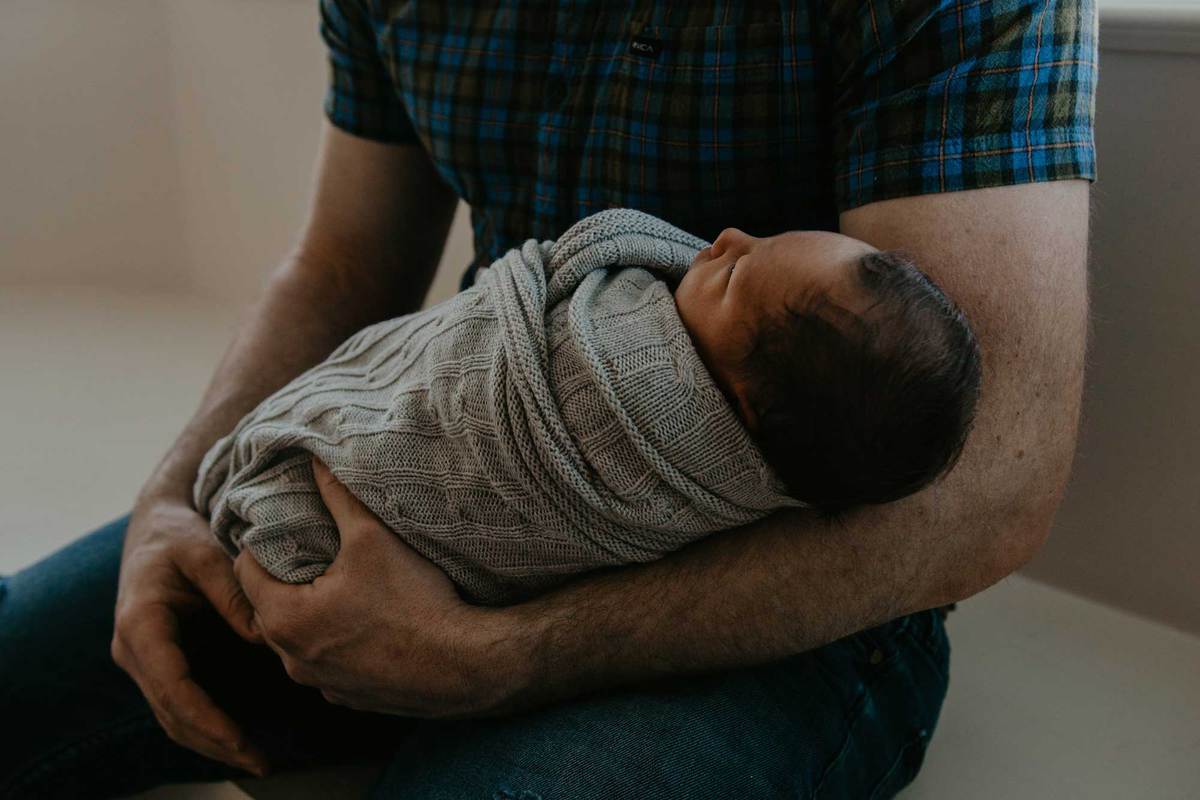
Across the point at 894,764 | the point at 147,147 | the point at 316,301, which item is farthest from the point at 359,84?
the point at 147,147

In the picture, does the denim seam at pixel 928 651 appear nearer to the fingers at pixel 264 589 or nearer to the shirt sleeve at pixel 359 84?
the fingers at pixel 264 589

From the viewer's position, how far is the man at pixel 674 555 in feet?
2.66

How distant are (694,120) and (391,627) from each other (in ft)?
1.68

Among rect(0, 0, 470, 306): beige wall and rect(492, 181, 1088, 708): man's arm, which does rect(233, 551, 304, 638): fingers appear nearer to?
rect(492, 181, 1088, 708): man's arm

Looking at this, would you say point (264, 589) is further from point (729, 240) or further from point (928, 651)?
point (928, 651)

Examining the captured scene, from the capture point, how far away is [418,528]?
0.85 meters

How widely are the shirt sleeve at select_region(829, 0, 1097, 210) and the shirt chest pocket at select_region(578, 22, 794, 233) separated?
0.37ft

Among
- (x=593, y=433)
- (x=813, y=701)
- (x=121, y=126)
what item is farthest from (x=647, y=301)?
(x=121, y=126)

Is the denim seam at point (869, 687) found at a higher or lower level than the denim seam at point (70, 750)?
higher

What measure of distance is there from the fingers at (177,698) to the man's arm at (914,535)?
0.28 metres

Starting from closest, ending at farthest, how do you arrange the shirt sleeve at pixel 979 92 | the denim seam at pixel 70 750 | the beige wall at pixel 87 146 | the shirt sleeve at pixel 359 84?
the shirt sleeve at pixel 979 92
the denim seam at pixel 70 750
the shirt sleeve at pixel 359 84
the beige wall at pixel 87 146

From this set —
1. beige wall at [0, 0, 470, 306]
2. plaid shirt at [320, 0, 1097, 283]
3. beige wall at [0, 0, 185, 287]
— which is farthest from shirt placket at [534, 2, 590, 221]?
beige wall at [0, 0, 185, 287]

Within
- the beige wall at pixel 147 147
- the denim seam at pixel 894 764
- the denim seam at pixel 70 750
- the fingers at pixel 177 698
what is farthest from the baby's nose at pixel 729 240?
the beige wall at pixel 147 147

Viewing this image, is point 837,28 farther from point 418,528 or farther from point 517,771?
point 517,771
